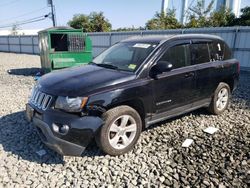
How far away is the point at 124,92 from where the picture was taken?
3385 mm

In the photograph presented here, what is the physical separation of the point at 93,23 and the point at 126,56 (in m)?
34.1

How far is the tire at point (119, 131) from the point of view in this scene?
10.7 ft

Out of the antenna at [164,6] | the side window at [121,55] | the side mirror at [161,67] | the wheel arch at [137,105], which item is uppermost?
the antenna at [164,6]

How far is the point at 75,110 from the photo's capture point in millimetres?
3119

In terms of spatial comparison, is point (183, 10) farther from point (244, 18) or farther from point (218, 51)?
point (218, 51)

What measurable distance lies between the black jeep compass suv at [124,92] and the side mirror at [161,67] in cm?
1

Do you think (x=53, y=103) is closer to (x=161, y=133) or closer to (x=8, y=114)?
(x=161, y=133)

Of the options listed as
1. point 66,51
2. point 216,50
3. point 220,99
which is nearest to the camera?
point 216,50

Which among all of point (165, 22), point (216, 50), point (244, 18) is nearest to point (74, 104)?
point (216, 50)

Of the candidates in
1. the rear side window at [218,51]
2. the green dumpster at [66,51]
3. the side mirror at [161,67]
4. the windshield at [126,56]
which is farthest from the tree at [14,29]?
the side mirror at [161,67]

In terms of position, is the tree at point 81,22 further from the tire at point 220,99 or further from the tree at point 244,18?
the tire at point 220,99

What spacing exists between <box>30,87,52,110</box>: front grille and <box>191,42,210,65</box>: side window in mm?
2716

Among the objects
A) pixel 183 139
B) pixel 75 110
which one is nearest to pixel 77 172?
pixel 75 110

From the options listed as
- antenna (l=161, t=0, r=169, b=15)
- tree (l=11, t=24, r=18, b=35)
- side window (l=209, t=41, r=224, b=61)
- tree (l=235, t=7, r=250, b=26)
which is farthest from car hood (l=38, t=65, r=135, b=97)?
tree (l=11, t=24, r=18, b=35)
